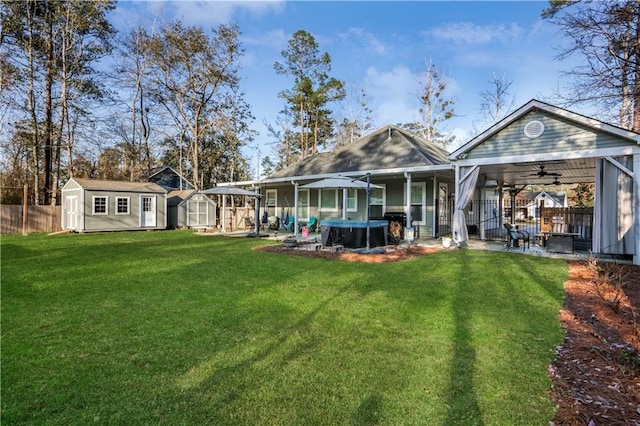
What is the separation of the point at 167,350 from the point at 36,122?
23403 mm

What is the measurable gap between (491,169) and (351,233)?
18.7 ft

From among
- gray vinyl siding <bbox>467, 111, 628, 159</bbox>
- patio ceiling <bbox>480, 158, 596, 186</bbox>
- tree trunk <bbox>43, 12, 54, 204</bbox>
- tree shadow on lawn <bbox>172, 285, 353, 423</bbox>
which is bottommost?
tree shadow on lawn <bbox>172, 285, 353, 423</bbox>

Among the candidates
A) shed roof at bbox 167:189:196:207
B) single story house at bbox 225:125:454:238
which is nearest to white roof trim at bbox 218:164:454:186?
single story house at bbox 225:125:454:238

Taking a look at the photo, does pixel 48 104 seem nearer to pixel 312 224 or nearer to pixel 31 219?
pixel 31 219

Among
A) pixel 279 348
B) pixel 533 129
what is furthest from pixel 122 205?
pixel 533 129

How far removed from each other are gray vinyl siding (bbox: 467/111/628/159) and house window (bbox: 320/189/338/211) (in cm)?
721

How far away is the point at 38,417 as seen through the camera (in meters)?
2.19

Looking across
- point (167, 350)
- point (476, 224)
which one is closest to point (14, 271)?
point (167, 350)

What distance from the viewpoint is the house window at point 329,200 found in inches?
639

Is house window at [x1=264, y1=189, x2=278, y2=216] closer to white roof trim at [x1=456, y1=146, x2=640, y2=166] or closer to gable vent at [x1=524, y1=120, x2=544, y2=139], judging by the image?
white roof trim at [x1=456, y1=146, x2=640, y2=166]

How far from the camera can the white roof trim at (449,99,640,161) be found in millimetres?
8039

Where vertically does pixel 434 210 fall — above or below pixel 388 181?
below

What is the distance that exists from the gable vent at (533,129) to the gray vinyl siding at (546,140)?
8 centimetres

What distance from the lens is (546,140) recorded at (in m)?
9.15
